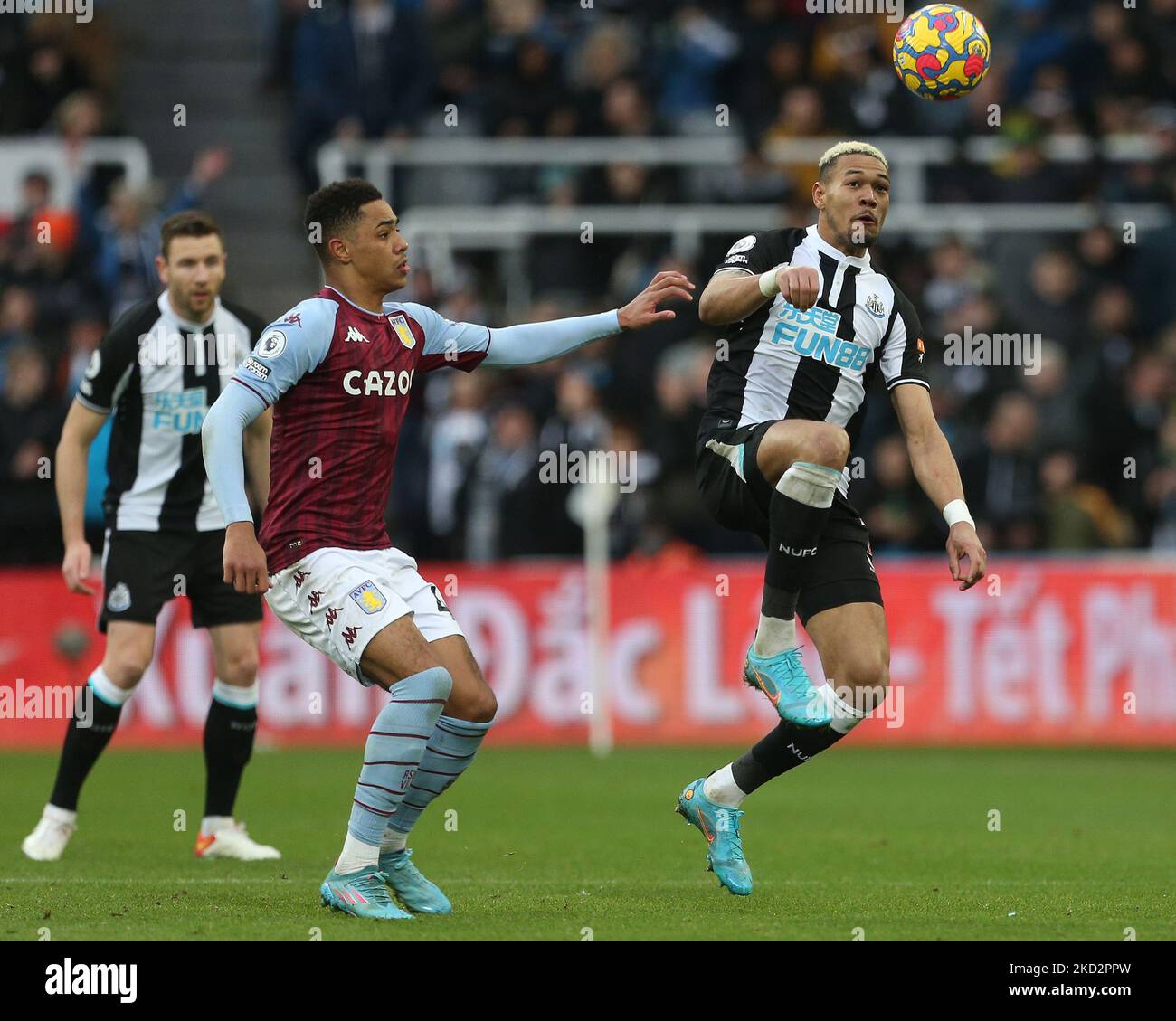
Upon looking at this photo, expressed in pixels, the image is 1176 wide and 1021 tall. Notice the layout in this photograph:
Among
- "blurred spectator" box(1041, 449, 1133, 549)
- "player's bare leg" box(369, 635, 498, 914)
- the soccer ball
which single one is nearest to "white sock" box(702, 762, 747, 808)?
"player's bare leg" box(369, 635, 498, 914)

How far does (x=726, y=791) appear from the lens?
24.7 feet

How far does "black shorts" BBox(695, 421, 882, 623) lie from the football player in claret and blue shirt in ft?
2.05

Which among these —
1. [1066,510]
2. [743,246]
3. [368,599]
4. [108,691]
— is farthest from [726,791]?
[1066,510]

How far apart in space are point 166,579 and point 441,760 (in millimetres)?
2395

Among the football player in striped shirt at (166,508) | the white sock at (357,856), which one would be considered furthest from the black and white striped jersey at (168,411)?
the white sock at (357,856)

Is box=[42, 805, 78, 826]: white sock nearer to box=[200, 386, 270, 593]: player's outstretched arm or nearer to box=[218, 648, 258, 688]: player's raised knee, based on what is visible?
box=[218, 648, 258, 688]: player's raised knee

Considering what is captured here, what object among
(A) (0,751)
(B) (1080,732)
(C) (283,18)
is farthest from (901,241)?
(A) (0,751)

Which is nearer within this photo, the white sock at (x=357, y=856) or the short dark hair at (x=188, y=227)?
the white sock at (x=357, y=856)

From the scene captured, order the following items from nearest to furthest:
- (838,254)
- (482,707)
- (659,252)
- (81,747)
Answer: (482,707), (838,254), (81,747), (659,252)

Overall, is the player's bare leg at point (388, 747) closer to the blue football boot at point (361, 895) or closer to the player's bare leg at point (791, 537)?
the blue football boot at point (361, 895)

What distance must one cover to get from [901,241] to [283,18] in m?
6.43

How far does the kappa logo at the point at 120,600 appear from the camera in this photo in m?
8.84

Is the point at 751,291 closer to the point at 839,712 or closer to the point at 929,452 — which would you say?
the point at 929,452
